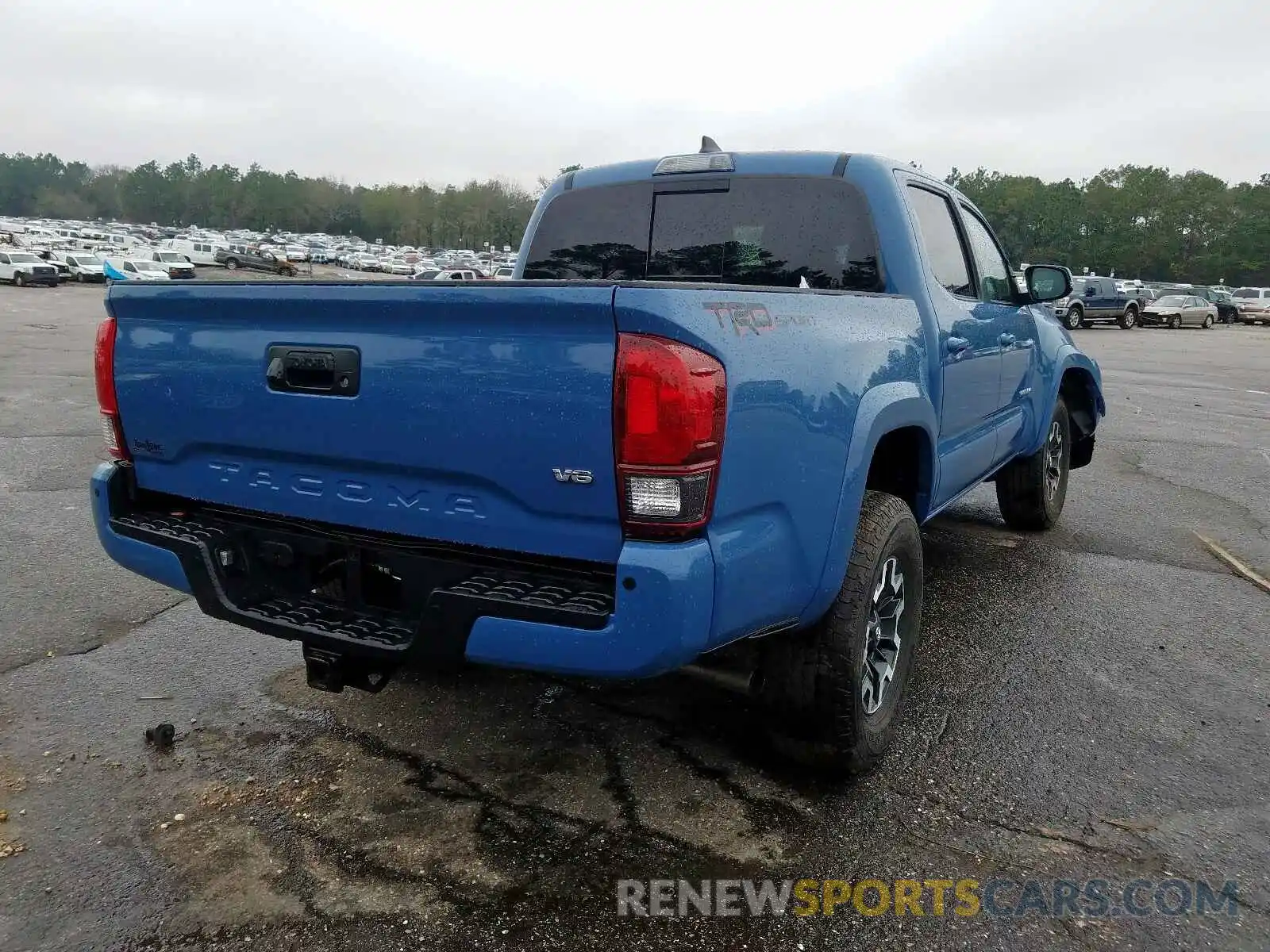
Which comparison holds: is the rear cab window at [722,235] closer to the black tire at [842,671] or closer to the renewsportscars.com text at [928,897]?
the black tire at [842,671]

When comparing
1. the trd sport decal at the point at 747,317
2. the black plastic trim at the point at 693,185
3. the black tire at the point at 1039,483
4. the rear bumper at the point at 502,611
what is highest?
the black plastic trim at the point at 693,185

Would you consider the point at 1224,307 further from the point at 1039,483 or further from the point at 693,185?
the point at 693,185

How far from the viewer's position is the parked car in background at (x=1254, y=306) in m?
45.7

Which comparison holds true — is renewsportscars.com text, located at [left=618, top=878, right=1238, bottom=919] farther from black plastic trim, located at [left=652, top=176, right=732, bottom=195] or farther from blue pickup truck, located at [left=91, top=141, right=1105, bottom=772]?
black plastic trim, located at [left=652, top=176, right=732, bottom=195]

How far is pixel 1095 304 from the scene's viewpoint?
117ft

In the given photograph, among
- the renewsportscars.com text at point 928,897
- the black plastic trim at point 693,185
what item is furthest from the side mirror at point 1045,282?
the renewsportscars.com text at point 928,897

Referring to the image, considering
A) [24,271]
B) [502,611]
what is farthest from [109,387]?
[24,271]

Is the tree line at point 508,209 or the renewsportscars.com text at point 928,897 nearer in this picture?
the renewsportscars.com text at point 928,897

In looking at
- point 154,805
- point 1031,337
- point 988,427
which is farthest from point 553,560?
point 1031,337

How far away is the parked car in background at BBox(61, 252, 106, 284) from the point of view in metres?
44.3

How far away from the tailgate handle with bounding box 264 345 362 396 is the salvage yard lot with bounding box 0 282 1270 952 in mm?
1290

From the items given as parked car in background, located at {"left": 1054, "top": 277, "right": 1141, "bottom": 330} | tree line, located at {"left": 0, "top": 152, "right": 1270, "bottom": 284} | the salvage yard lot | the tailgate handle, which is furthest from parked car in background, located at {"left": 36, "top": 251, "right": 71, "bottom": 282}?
the tailgate handle

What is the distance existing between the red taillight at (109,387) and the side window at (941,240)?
3.00m

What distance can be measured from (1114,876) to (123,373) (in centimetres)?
330
